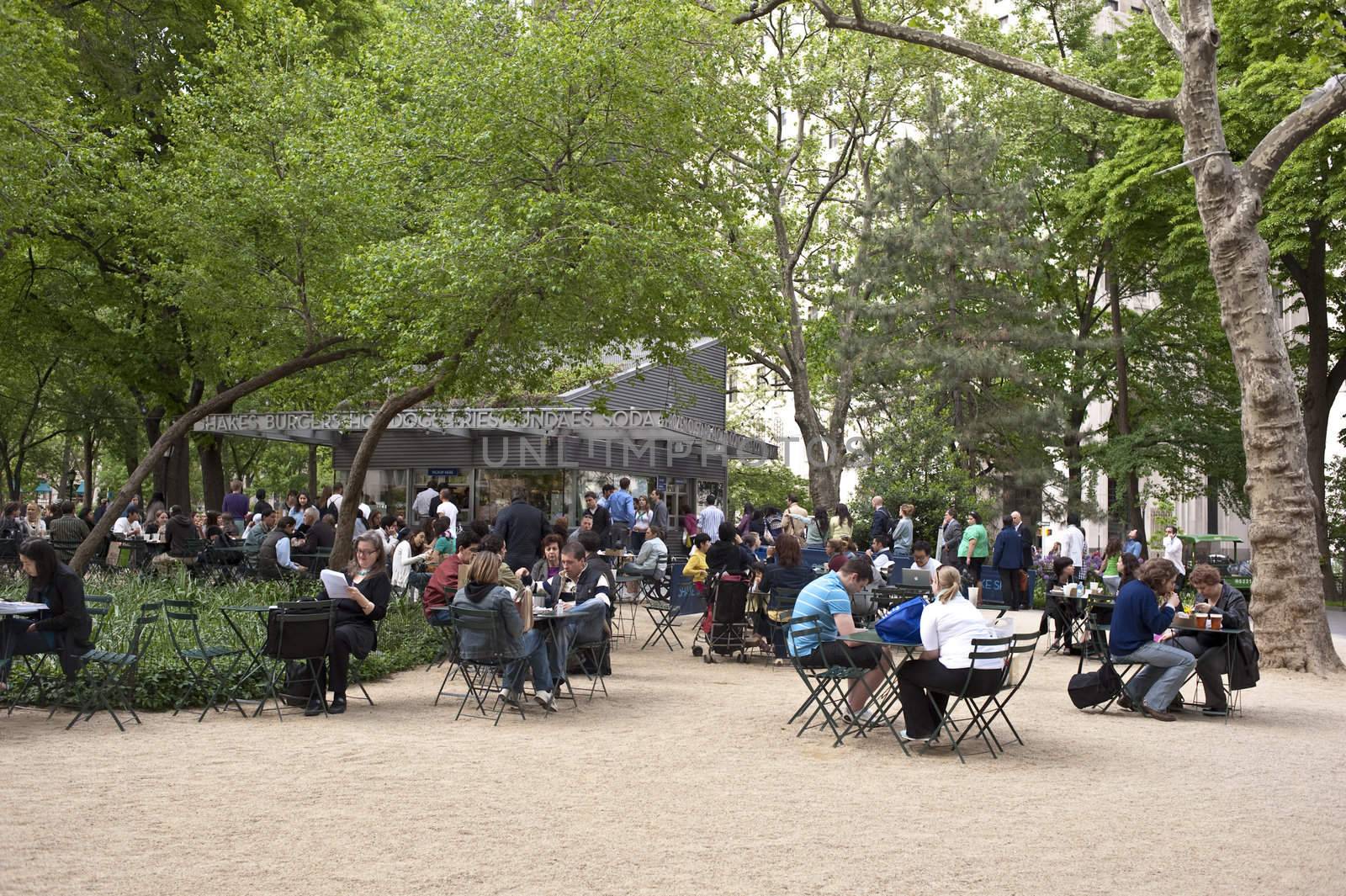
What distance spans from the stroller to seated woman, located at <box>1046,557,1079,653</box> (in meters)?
3.61

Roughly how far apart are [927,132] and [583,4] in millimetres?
15669

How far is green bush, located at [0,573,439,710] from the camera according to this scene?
10.3 m

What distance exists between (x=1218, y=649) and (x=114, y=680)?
29.3ft

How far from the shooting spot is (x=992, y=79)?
3148 centimetres

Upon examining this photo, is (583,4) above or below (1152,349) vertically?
above

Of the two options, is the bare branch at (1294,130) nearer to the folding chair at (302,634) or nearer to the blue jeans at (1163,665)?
the blue jeans at (1163,665)

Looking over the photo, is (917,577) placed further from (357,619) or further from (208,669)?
(208,669)

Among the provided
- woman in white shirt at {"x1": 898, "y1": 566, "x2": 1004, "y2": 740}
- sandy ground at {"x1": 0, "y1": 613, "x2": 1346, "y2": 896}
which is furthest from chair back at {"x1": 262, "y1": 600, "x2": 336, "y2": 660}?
woman in white shirt at {"x1": 898, "y1": 566, "x2": 1004, "y2": 740}

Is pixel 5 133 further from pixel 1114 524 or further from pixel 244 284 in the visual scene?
pixel 1114 524

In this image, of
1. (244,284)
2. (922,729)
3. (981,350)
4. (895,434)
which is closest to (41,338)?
(244,284)

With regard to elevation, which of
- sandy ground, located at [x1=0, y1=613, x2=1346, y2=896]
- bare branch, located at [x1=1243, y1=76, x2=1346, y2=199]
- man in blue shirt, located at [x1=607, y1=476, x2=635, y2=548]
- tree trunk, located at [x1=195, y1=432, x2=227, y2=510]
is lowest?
sandy ground, located at [x1=0, y1=613, x2=1346, y2=896]

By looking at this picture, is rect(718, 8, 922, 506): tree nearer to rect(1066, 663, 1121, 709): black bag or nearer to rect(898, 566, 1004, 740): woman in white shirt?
rect(1066, 663, 1121, 709): black bag

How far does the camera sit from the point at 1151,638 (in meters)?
10.7

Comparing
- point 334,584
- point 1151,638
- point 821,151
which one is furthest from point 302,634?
point 821,151
